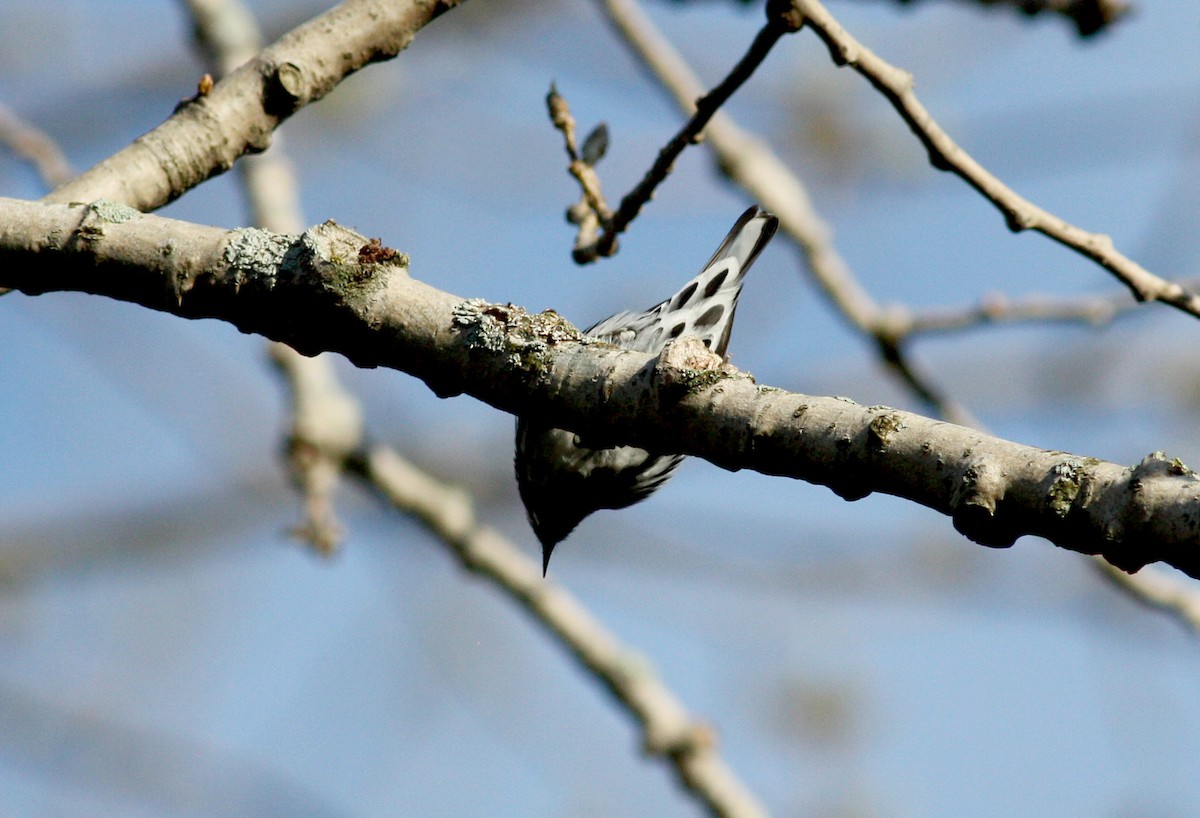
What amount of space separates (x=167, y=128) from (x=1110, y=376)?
7077 mm

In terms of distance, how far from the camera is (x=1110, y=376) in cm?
812

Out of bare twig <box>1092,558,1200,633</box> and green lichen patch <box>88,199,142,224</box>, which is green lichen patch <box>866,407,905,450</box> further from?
bare twig <box>1092,558,1200,633</box>

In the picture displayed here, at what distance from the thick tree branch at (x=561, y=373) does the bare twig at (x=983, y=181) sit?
1.02m

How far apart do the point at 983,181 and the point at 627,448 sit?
1.93m

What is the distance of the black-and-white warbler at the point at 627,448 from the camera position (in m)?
4.37

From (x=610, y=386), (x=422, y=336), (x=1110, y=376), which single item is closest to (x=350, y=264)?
(x=422, y=336)

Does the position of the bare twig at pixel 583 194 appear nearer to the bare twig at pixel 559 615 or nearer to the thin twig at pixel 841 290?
the thin twig at pixel 841 290

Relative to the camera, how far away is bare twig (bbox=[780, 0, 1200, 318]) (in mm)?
2584

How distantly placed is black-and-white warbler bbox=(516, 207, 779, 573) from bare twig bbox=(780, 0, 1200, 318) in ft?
5.04

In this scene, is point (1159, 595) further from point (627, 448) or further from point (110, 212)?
point (110, 212)

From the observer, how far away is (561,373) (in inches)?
77.2

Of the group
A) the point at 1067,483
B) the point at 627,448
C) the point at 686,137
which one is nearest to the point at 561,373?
the point at 1067,483

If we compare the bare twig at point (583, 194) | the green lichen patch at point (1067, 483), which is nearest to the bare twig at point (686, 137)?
the bare twig at point (583, 194)

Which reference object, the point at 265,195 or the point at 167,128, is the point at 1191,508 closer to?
the point at 167,128
